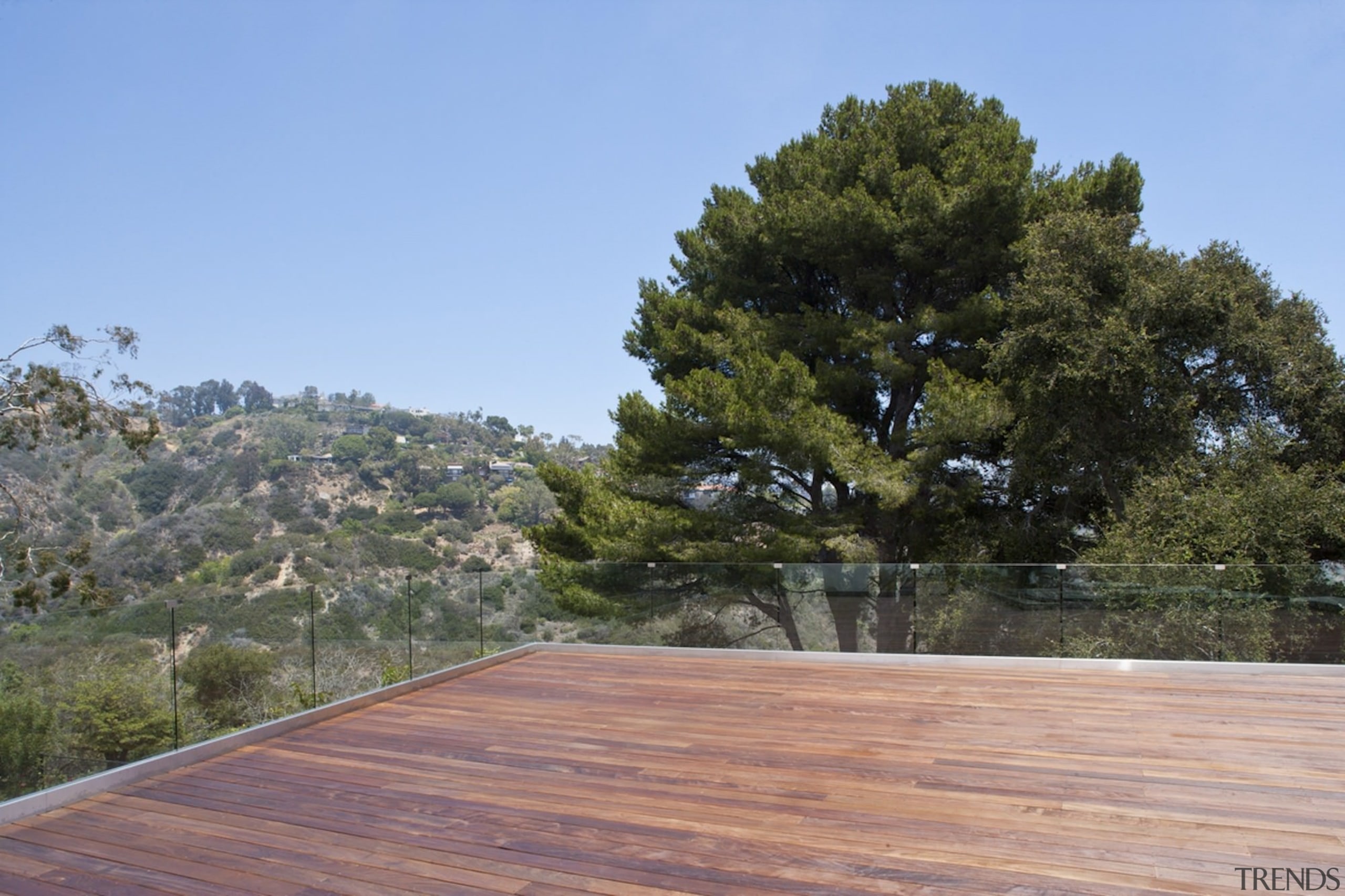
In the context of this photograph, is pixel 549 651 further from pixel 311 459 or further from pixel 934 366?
pixel 311 459

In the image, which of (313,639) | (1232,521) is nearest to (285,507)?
(313,639)

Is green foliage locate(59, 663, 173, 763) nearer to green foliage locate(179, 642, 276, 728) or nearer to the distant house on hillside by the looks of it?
green foliage locate(179, 642, 276, 728)

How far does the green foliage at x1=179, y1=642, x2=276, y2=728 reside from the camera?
173 inches

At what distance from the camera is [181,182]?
28250mm

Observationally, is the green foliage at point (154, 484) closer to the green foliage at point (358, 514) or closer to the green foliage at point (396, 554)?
the green foliage at point (358, 514)

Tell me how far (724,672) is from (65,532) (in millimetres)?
15492

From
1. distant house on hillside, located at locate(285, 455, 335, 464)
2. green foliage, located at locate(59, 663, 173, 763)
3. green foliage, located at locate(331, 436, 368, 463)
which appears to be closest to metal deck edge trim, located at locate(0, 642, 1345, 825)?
green foliage, located at locate(59, 663, 173, 763)

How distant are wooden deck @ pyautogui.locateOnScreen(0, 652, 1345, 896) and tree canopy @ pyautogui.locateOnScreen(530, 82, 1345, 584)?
632 cm

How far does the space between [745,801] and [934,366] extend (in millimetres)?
9050

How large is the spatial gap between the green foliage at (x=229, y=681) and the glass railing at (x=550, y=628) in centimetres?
1

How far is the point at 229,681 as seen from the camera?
4.73 meters

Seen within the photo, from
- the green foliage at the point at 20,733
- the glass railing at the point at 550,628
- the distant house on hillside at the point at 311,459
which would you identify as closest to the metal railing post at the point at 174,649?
the glass railing at the point at 550,628

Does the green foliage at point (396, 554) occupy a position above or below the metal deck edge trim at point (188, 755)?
below

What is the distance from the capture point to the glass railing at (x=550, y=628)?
419 cm
